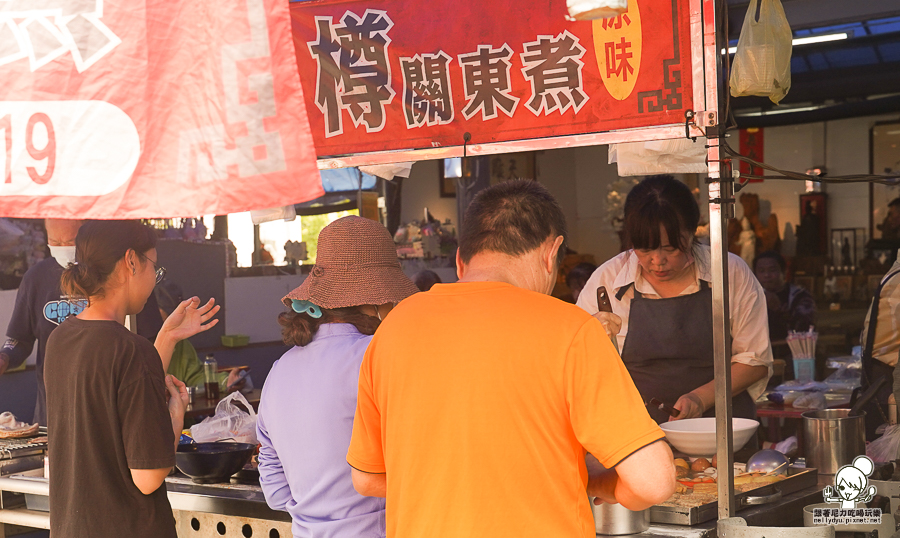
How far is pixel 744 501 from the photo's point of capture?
2.37 meters

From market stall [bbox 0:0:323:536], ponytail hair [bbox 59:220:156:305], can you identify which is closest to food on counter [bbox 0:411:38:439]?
ponytail hair [bbox 59:220:156:305]

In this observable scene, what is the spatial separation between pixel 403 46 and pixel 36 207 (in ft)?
4.33

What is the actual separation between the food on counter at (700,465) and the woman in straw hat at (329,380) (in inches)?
39.6

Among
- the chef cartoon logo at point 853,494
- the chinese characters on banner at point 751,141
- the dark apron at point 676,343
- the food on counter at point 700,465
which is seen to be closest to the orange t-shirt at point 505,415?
the chef cartoon logo at point 853,494

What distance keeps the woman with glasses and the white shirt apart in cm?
197

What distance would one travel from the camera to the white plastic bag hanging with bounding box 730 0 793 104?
2.26m

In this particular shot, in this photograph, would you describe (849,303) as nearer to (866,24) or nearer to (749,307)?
(866,24)

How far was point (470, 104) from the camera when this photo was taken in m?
2.60

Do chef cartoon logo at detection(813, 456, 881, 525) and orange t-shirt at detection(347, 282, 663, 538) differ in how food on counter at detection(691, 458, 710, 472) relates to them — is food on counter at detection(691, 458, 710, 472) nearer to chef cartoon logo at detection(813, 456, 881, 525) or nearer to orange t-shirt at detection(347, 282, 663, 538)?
chef cartoon logo at detection(813, 456, 881, 525)

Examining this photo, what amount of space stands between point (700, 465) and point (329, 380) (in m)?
1.20

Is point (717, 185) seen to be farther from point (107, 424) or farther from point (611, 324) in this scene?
point (107, 424)

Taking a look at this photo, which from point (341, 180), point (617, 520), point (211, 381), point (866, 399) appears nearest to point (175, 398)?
point (617, 520)

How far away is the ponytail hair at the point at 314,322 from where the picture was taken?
212 cm

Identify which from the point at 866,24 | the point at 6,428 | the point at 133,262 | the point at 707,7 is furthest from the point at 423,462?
the point at 866,24
